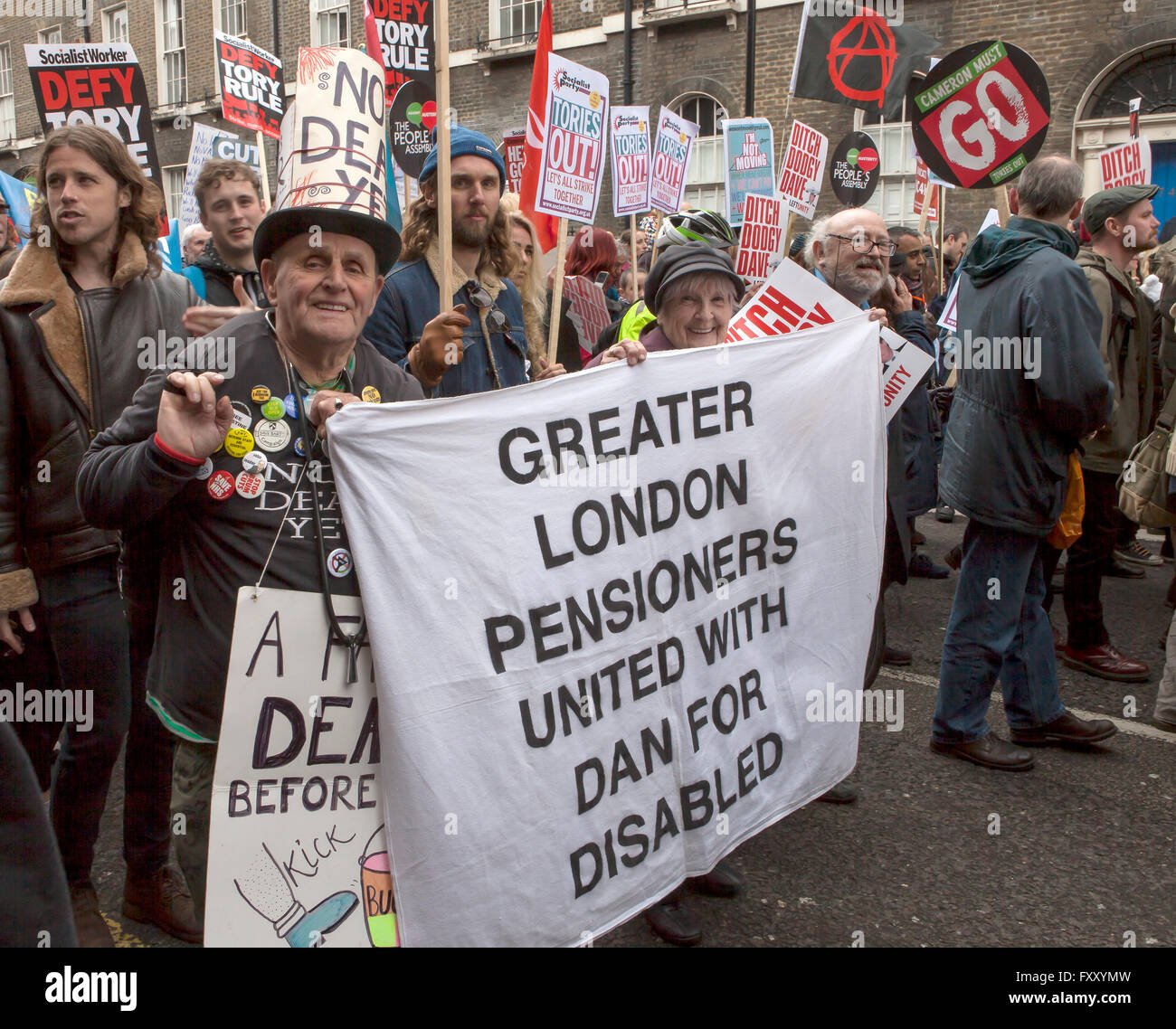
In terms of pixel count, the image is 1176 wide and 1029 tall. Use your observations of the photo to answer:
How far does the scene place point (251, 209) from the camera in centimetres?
378

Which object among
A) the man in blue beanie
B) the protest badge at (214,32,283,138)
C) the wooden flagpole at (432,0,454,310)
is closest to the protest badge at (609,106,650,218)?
the protest badge at (214,32,283,138)

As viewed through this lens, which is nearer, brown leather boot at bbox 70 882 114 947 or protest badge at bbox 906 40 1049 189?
brown leather boot at bbox 70 882 114 947

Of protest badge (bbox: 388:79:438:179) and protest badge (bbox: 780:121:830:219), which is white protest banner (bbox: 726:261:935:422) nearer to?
protest badge (bbox: 388:79:438:179)

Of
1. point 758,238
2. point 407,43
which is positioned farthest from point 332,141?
point 758,238

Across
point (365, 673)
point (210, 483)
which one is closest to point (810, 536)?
point (365, 673)

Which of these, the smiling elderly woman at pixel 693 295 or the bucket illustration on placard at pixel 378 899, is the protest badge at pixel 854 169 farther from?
the bucket illustration on placard at pixel 378 899

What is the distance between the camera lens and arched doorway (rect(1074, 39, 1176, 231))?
512 inches

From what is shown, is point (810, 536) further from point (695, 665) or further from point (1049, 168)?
point (1049, 168)

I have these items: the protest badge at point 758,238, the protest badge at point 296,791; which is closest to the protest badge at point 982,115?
the protest badge at point 758,238

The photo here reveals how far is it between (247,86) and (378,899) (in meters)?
6.39

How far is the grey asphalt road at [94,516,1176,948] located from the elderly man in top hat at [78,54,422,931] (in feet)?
3.89

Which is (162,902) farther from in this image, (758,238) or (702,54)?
(702,54)

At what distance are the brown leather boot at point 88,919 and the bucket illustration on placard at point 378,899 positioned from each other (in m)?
1.13

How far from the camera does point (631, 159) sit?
305 inches
